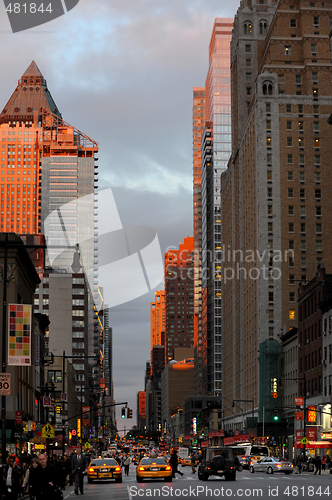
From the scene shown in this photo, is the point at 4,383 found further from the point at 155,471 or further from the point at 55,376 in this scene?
the point at 55,376

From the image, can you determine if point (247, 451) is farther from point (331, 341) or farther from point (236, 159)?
point (236, 159)

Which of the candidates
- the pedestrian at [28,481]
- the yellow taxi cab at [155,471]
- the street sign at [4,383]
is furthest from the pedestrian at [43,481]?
the yellow taxi cab at [155,471]

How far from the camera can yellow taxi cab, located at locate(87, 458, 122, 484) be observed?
49812mm

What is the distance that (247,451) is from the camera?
8462 centimetres


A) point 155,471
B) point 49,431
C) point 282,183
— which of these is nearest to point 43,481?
point 155,471

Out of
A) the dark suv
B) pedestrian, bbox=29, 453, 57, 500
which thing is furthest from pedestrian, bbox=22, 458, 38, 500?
the dark suv

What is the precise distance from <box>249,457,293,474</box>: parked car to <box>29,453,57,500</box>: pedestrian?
157 feet

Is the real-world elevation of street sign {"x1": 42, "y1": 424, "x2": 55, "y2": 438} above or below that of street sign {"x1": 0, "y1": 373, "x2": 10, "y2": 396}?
below

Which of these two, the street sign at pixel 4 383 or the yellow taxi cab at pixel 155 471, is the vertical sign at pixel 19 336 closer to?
the street sign at pixel 4 383

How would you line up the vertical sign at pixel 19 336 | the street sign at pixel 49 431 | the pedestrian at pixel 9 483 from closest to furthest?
the pedestrian at pixel 9 483 → the vertical sign at pixel 19 336 → the street sign at pixel 49 431

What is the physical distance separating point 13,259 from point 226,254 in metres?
104

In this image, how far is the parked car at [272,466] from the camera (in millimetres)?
64875

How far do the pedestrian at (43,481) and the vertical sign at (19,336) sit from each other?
68.5ft

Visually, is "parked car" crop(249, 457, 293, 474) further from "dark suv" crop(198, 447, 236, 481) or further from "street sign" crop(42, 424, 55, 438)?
"street sign" crop(42, 424, 55, 438)
